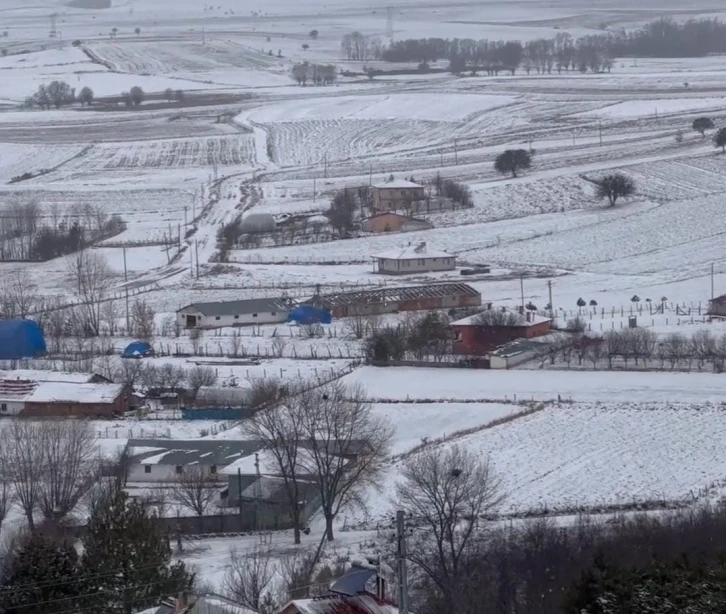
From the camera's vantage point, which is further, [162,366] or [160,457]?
[162,366]

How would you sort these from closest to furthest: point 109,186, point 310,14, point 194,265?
point 194,265
point 109,186
point 310,14

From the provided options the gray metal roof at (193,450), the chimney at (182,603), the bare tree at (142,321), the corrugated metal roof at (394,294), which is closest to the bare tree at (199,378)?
the gray metal roof at (193,450)

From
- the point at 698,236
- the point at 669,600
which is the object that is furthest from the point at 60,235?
the point at 669,600

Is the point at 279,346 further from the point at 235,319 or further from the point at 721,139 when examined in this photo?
the point at 721,139

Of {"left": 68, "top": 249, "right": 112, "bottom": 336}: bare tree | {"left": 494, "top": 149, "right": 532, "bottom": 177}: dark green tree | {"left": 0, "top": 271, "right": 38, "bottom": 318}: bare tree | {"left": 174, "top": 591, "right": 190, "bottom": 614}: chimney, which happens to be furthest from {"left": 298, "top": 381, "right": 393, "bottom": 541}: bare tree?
{"left": 494, "top": 149, "right": 532, "bottom": 177}: dark green tree

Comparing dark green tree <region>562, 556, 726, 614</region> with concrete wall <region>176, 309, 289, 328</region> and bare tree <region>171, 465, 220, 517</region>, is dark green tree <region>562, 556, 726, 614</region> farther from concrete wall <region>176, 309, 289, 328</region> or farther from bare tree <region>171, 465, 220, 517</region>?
concrete wall <region>176, 309, 289, 328</region>

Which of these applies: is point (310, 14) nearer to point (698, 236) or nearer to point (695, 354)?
point (698, 236)
